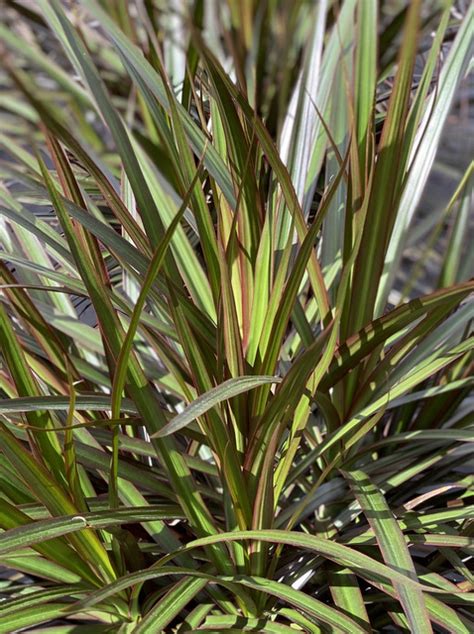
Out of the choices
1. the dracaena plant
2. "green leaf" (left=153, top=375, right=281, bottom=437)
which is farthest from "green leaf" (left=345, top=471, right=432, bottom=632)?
"green leaf" (left=153, top=375, right=281, bottom=437)

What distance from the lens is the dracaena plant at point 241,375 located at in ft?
1.73

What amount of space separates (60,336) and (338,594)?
0.42 metres

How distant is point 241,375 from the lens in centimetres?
57

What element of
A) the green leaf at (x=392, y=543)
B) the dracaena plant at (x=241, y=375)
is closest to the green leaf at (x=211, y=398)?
the dracaena plant at (x=241, y=375)

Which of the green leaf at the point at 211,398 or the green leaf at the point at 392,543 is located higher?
the green leaf at the point at 211,398

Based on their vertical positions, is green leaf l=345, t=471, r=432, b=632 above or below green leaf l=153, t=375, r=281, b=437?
below

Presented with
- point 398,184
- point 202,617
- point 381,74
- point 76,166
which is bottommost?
point 202,617

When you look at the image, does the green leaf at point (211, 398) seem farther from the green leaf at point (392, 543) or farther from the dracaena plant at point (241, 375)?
the green leaf at point (392, 543)

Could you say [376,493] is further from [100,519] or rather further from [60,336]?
[60,336]

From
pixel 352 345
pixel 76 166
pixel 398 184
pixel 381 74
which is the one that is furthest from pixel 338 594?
pixel 381 74

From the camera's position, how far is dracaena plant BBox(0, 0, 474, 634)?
528mm

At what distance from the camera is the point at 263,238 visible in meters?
0.61

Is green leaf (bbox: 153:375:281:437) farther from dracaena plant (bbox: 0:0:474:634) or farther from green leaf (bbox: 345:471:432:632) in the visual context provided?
green leaf (bbox: 345:471:432:632)

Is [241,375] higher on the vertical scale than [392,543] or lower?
higher
